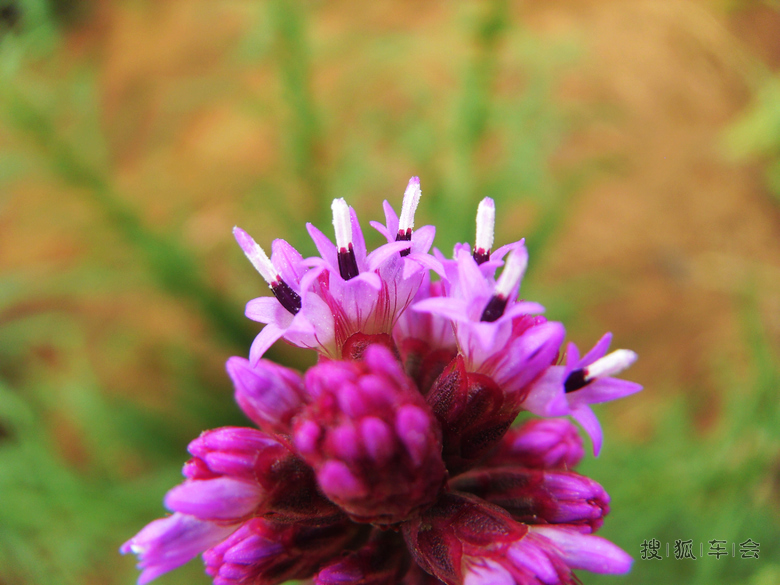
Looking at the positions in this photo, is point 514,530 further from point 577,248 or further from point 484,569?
point 577,248

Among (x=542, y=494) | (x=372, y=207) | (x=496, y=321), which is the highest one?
(x=372, y=207)

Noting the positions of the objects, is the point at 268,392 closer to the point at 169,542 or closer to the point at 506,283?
the point at 169,542

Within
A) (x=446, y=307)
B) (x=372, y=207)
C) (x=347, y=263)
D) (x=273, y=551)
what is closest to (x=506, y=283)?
(x=446, y=307)

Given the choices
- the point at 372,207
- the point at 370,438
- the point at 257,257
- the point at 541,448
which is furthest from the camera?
the point at 372,207

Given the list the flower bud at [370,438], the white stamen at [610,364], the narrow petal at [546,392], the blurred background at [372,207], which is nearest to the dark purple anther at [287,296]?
the flower bud at [370,438]

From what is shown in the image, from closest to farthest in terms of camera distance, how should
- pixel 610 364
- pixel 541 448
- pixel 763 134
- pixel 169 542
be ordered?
pixel 610 364 < pixel 169 542 < pixel 541 448 < pixel 763 134

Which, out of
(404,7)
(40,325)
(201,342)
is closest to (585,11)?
(404,7)

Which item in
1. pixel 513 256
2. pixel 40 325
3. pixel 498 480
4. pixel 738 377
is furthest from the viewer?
pixel 738 377
